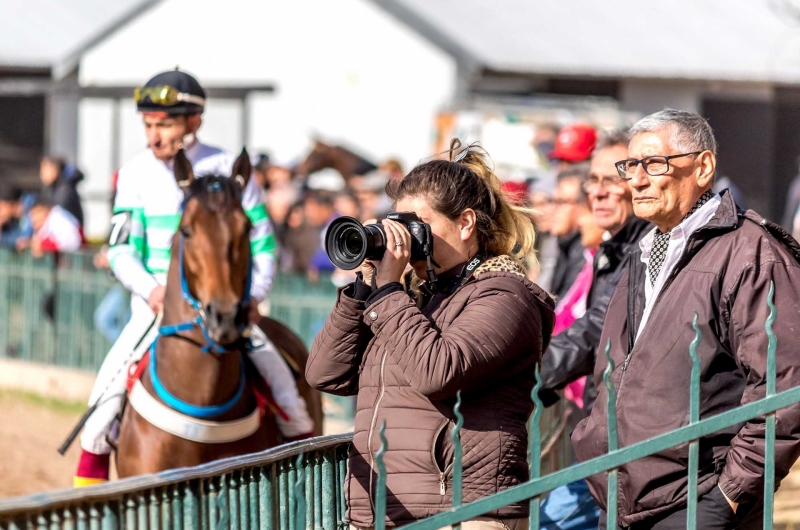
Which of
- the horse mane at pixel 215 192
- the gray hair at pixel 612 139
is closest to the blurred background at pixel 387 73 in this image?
the gray hair at pixel 612 139

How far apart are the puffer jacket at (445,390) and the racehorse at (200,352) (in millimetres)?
1809

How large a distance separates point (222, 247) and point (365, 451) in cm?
201

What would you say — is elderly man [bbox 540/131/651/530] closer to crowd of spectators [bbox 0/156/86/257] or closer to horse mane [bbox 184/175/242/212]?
horse mane [bbox 184/175/242/212]

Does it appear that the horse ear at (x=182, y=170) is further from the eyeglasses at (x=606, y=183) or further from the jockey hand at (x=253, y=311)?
the eyeglasses at (x=606, y=183)

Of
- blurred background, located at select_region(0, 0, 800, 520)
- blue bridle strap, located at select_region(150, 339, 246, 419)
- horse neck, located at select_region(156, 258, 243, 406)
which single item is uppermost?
blurred background, located at select_region(0, 0, 800, 520)

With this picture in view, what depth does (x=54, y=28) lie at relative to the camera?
25297mm

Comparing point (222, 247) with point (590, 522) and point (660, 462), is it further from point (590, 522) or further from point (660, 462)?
point (660, 462)

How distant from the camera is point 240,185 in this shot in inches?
213

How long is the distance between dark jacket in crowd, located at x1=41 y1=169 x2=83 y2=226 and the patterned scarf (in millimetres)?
11010

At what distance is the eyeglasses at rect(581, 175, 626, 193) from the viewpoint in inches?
209

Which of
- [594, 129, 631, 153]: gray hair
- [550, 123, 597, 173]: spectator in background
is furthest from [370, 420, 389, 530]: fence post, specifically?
[550, 123, 597, 173]: spectator in background

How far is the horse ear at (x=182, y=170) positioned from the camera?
5.49 metres

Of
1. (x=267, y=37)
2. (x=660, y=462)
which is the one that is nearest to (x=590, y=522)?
(x=660, y=462)

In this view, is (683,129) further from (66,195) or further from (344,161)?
(344,161)
